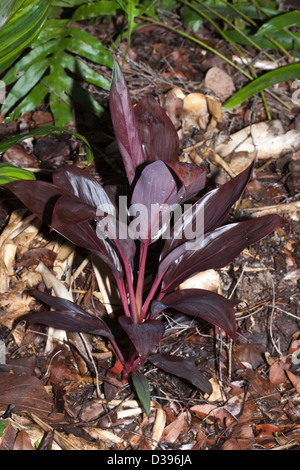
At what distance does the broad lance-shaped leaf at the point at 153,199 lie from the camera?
1.31m

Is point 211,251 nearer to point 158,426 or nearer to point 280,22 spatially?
point 158,426

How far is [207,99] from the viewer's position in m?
2.39

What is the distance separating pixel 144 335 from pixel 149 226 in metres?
0.29

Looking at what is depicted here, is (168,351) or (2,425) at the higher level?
(2,425)

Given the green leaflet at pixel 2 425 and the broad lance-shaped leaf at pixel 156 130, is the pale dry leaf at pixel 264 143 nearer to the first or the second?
the broad lance-shaped leaf at pixel 156 130

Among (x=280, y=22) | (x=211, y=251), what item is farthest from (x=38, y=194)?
(x=280, y=22)

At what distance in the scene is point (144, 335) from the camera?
1.36 meters

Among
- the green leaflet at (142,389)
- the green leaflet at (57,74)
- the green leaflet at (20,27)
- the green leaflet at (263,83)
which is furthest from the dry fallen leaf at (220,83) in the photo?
the green leaflet at (142,389)

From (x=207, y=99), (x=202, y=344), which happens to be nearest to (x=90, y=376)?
(x=202, y=344)

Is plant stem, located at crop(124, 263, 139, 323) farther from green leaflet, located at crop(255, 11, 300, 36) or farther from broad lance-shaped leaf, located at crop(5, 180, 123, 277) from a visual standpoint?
green leaflet, located at crop(255, 11, 300, 36)

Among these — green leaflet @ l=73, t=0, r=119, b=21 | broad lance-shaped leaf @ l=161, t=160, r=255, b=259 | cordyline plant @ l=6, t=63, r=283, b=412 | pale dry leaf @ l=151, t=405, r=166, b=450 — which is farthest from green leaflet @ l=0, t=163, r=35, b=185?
green leaflet @ l=73, t=0, r=119, b=21

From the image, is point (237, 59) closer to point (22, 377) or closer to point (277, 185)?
point (277, 185)

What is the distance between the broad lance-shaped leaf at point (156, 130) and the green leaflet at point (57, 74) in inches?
31.2

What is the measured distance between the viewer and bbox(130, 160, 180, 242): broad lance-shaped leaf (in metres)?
1.31
